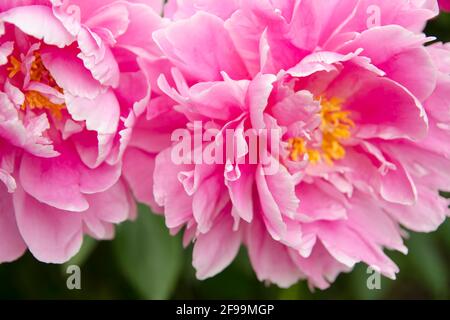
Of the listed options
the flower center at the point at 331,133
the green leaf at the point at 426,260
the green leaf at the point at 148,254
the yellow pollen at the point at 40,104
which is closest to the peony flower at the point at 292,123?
the flower center at the point at 331,133

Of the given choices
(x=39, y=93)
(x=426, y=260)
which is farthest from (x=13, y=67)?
(x=426, y=260)

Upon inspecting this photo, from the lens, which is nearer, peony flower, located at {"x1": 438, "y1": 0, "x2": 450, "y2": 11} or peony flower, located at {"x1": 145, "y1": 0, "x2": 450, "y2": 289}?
peony flower, located at {"x1": 145, "y1": 0, "x2": 450, "y2": 289}

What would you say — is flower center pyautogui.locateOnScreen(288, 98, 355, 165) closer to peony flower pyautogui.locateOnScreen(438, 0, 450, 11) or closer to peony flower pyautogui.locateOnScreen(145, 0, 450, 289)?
peony flower pyautogui.locateOnScreen(145, 0, 450, 289)

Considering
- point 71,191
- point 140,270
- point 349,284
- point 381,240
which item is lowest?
point 349,284

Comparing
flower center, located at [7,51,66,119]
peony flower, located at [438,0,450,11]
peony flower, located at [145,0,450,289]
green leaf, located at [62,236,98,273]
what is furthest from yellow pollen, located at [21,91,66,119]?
peony flower, located at [438,0,450,11]

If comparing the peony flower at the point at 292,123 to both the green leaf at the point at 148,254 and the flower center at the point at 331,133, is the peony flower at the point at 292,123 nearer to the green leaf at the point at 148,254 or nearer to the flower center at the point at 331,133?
the flower center at the point at 331,133

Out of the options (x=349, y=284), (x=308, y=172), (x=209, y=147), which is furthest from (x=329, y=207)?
(x=349, y=284)
